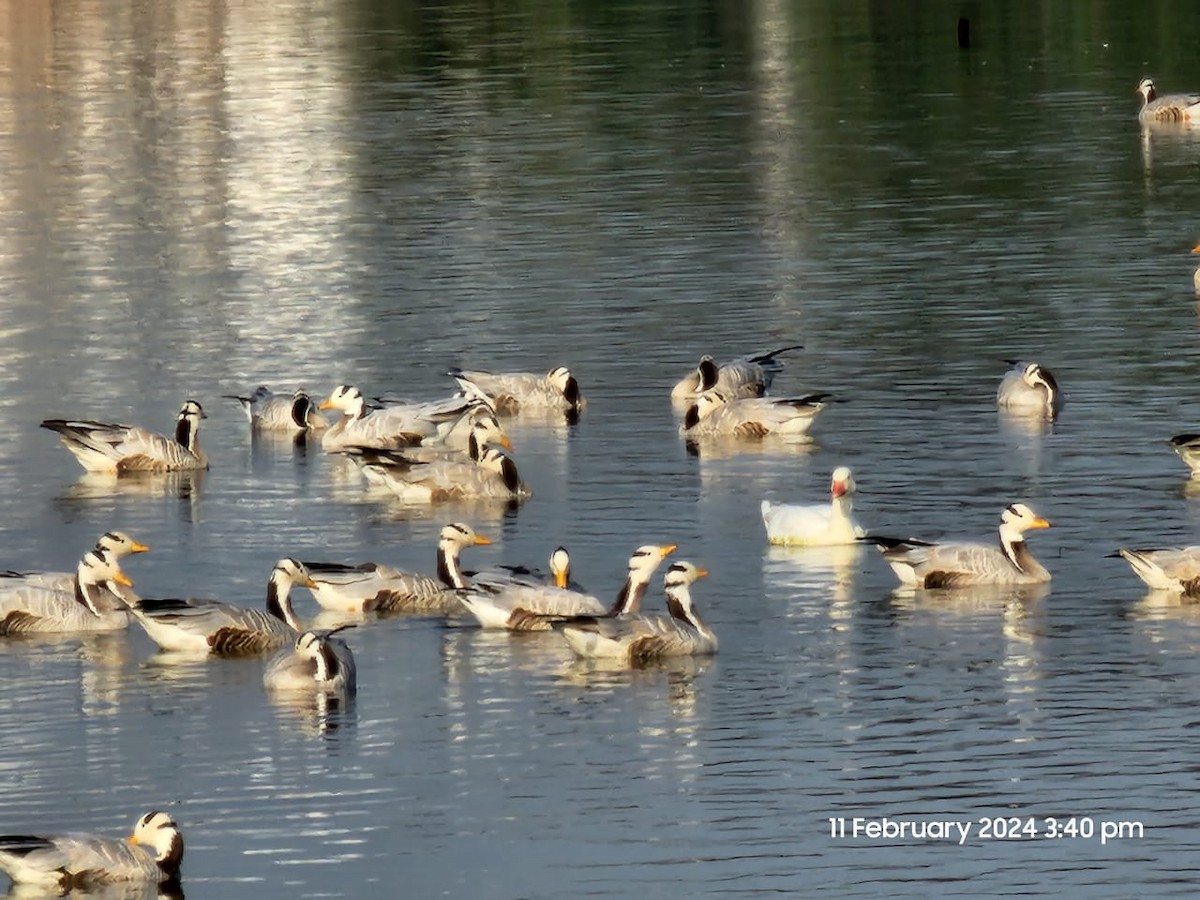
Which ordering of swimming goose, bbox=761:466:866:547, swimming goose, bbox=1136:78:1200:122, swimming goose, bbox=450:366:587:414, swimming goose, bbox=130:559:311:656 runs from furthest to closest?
swimming goose, bbox=1136:78:1200:122, swimming goose, bbox=450:366:587:414, swimming goose, bbox=761:466:866:547, swimming goose, bbox=130:559:311:656

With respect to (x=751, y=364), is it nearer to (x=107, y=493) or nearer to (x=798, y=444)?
(x=798, y=444)

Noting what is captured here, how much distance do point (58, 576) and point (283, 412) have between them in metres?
9.06

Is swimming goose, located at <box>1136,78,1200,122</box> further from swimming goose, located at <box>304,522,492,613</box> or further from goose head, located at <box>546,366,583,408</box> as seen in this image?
swimming goose, located at <box>304,522,492,613</box>

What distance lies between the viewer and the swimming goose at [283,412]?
34.0 m

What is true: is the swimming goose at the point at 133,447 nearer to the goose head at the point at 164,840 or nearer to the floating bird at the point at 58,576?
the floating bird at the point at 58,576

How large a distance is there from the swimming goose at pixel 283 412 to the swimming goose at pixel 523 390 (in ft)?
6.36

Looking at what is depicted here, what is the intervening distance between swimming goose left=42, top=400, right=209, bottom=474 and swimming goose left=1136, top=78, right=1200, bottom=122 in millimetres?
38834

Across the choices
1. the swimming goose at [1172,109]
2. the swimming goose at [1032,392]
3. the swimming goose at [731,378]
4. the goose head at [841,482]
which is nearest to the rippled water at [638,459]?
the swimming goose at [1032,392]

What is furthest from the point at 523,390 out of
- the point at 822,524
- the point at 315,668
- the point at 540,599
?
the point at 315,668

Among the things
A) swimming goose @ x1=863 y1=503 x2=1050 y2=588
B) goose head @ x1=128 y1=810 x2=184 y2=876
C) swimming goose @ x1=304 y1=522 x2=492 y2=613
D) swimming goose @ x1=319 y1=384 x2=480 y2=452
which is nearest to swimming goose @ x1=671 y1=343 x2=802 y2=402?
swimming goose @ x1=319 y1=384 x2=480 y2=452

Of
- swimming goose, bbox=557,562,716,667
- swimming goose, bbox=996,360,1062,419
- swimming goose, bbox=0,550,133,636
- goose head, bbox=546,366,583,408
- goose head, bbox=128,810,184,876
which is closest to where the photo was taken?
goose head, bbox=128,810,184,876

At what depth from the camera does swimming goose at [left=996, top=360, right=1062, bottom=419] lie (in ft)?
109

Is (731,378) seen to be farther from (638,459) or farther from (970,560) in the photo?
(970,560)

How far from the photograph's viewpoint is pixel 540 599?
24.2 metres
